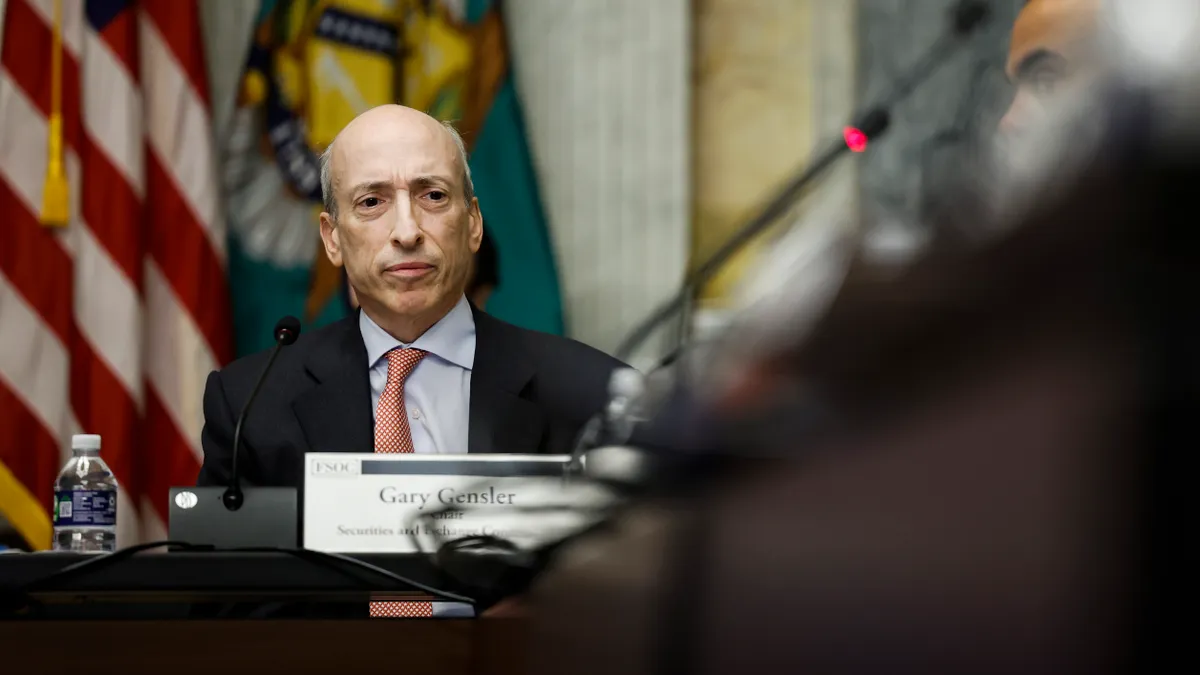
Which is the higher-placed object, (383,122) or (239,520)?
(383,122)

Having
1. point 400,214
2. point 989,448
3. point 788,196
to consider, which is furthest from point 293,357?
point 989,448

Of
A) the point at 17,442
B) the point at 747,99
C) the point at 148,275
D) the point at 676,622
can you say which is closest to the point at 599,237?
the point at 747,99

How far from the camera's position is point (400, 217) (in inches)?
82.7

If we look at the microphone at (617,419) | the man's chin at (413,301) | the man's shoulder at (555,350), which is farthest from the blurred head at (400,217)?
the microphone at (617,419)

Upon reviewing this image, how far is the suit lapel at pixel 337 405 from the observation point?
1.89 meters

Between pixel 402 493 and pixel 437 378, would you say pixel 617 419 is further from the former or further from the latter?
pixel 437 378

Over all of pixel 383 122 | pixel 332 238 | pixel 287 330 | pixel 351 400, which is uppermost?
pixel 383 122

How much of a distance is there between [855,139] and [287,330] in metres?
0.65

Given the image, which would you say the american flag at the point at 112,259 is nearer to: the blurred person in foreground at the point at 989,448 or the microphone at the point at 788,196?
the microphone at the point at 788,196

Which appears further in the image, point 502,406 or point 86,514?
point 502,406

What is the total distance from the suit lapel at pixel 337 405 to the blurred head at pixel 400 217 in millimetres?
115

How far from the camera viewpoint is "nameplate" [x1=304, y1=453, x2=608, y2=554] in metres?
1.17

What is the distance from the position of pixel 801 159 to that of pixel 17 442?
1979 millimetres

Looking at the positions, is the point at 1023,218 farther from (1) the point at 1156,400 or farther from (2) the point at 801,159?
(2) the point at 801,159
